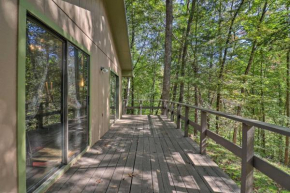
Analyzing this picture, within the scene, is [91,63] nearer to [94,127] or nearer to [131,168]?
[94,127]

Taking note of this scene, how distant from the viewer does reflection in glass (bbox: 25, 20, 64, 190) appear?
1.80 meters

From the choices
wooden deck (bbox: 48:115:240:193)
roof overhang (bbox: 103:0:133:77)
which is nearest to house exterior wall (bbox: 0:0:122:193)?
wooden deck (bbox: 48:115:240:193)

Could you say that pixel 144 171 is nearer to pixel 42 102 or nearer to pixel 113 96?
pixel 42 102

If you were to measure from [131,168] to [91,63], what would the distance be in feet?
7.83

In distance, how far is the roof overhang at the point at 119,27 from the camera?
16.5 ft

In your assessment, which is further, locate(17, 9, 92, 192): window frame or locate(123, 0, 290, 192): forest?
locate(123, 0, 290, 192): forest

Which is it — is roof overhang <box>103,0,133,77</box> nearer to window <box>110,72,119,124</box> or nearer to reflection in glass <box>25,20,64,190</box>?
window <box>110,72,119,124</box>

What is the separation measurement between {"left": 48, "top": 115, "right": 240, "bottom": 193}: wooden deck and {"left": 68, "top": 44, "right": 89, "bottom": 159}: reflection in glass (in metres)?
0.30

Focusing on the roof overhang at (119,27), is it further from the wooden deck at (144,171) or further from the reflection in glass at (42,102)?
the wooden deck at (144,171)

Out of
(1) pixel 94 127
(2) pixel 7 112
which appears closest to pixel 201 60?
(1) pixel 94 127

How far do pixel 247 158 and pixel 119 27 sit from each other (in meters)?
5.46

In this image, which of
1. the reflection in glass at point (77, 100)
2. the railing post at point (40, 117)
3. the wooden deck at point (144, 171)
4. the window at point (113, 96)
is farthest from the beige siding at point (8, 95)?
the window at point (113, 96)

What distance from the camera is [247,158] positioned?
1800 millimetres

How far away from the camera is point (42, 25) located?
197cm
